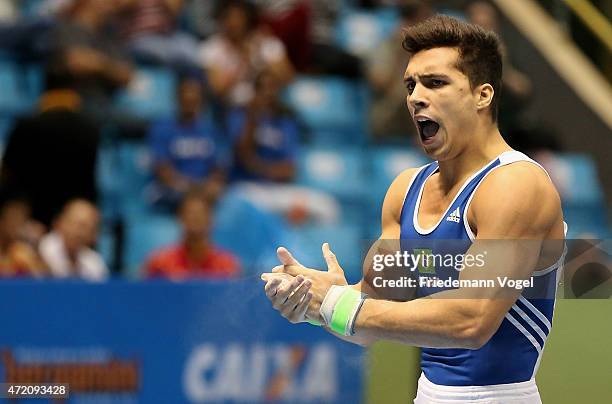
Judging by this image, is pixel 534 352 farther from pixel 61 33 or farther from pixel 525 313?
pixel 61 33

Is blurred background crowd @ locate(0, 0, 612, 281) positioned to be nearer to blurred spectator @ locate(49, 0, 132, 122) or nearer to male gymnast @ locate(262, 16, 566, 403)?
blurred spectator @ locate(49, 0, 132, 122)

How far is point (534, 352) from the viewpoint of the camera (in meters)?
3.59

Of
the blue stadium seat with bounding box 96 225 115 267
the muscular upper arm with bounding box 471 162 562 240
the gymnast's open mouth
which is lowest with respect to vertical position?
the muscular upper arm with bounding box 471 162 562 240

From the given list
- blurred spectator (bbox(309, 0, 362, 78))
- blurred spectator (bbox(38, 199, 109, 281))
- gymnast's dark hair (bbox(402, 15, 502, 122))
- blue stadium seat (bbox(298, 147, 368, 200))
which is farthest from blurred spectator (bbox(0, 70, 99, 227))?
gymnast's dark hair (bbox(402, 15, 502, 122))

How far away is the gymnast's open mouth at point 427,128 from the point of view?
365 cm

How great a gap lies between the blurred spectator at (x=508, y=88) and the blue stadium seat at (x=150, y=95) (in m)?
2.54

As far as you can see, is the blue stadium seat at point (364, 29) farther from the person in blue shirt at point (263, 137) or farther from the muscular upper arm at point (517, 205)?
the muscular upper arm at point (517, 205)

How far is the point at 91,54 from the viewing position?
8352mm

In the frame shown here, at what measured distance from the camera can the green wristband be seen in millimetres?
3463

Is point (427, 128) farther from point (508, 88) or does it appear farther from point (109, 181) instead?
point (508, 88)

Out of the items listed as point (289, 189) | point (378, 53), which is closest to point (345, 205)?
point (289, 189)

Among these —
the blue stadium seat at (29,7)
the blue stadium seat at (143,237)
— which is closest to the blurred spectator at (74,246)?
the blue stadium seat at (143,237)

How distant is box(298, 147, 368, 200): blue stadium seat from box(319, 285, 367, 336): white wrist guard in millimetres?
5603

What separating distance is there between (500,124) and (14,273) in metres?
4.13
